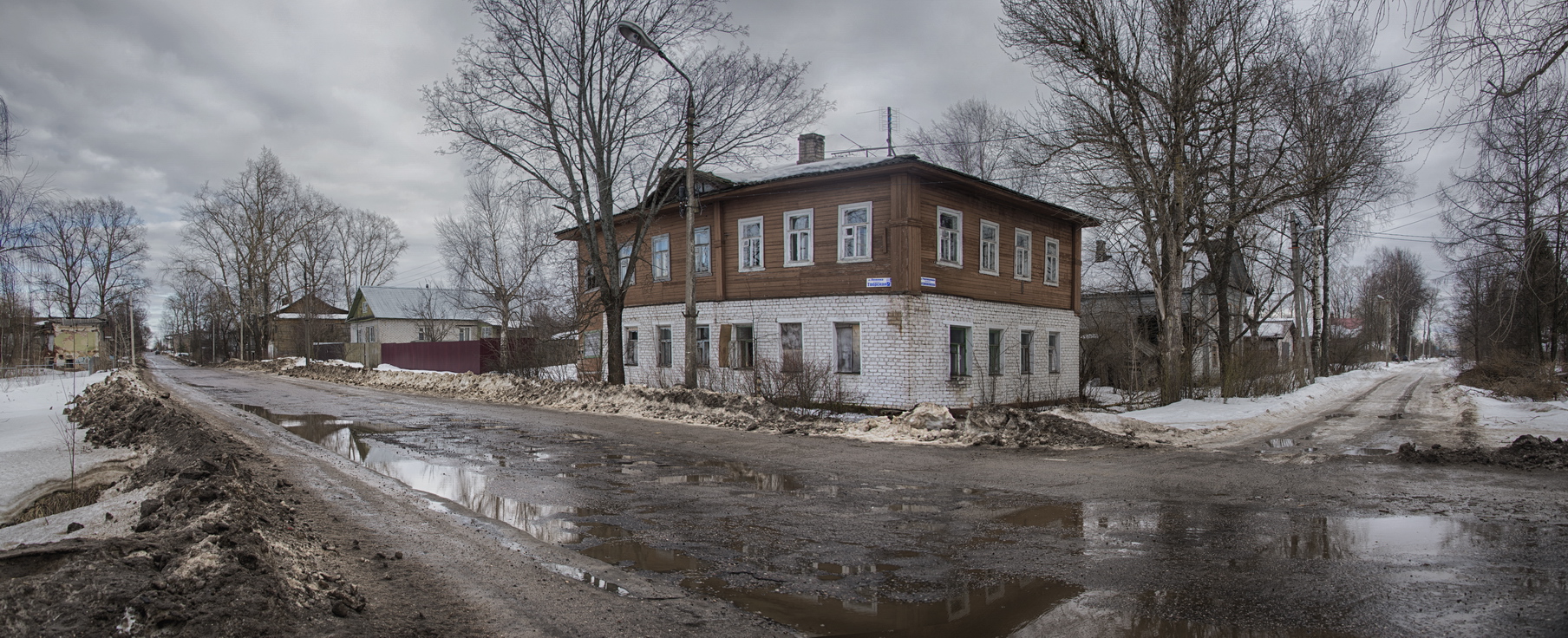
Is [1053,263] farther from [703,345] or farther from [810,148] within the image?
[703,345]

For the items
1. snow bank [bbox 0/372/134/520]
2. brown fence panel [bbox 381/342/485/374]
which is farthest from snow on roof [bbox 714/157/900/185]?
brown fence panel [bbox 381/342/485/374]

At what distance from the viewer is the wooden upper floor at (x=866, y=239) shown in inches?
720

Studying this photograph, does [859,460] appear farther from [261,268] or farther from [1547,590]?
[261,268]

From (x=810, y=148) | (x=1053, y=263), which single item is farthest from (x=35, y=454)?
(x=1053, y=263)

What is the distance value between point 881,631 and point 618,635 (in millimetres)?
1423

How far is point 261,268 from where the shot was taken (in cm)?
5244

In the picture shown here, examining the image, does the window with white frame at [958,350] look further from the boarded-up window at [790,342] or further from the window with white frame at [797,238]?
the window with white frame at [797,238]

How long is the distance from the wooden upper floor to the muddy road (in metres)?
7.85

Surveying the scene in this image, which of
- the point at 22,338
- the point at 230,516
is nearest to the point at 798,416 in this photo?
the point at 230,516

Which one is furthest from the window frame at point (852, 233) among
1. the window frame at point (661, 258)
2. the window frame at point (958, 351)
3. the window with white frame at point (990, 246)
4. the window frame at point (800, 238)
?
the window frame at point (661, 258)

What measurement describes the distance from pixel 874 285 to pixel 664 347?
8336mm

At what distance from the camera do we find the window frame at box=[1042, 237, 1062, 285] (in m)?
23.8

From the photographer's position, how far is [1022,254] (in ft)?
74.2

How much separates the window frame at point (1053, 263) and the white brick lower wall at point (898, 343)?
1.06 meters
